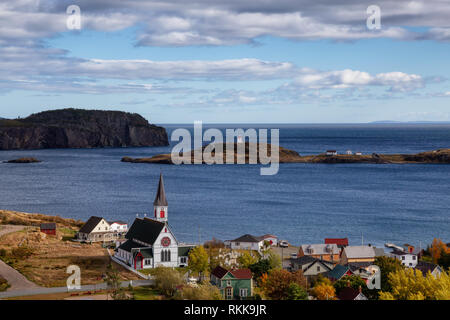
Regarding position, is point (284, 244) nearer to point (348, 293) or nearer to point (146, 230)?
point (146, 230)

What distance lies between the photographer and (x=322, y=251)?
165 feet

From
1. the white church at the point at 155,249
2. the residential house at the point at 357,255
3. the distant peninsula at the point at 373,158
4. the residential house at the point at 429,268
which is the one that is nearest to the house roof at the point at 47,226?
the white church at the point at 155,249

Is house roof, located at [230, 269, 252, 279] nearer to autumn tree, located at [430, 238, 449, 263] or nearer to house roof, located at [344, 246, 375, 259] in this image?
house roof, located at [344, 246, 375, 259]

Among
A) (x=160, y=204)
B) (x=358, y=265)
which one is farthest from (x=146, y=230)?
(x=358, y=265)

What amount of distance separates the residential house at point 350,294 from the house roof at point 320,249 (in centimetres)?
1441

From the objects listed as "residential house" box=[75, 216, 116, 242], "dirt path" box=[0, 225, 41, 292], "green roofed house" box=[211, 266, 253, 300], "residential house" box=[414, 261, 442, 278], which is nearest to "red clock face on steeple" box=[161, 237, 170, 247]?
"green roofed house" box=[211, 266, 253, 300]

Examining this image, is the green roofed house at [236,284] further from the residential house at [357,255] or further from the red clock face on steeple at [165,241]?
the residential house at [357,255]

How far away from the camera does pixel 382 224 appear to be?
241ft

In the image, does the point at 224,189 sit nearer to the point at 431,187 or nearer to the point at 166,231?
the point at 431,187

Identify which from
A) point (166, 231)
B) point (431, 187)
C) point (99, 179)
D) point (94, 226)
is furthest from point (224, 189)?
point (166, 231)

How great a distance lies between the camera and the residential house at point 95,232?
185 feet
